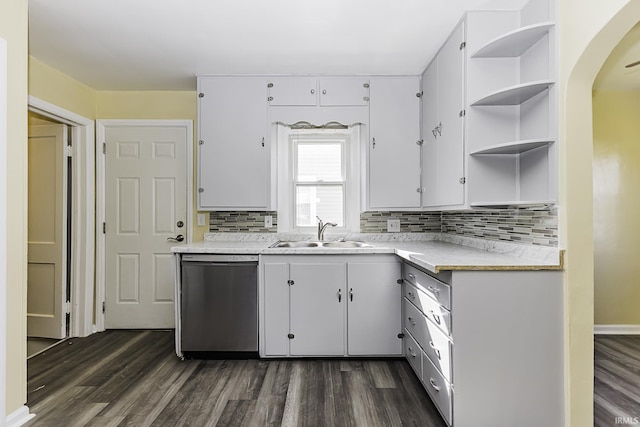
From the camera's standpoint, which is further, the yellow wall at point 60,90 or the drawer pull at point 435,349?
the yellow wall at point 60,90

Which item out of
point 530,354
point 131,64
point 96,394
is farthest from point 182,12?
point 530,354

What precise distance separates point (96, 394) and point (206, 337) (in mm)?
747

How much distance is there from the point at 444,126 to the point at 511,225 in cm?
83

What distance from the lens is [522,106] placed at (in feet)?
6.92

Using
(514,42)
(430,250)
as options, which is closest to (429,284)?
(430,250)

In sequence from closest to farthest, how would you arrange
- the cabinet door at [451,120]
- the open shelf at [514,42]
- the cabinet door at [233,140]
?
the open shelf at [514,42], the cabinet door at [451,120], the cabinet door at [233,140]

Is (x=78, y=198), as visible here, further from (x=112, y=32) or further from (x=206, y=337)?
(x=206, y=337)

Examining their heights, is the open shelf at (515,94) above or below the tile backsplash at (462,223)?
above

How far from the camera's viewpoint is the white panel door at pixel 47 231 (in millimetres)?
3246

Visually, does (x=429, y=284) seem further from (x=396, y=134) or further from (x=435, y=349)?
(x=396, y=134)

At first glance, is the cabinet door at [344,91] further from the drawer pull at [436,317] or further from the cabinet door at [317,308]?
the drawer pull at [436,317]

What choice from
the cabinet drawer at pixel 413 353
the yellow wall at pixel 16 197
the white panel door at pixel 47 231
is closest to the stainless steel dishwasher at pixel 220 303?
the yellow wall at pixel 16 197

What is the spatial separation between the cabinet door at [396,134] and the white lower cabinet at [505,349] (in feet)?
4.62

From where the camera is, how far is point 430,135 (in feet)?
9.30
